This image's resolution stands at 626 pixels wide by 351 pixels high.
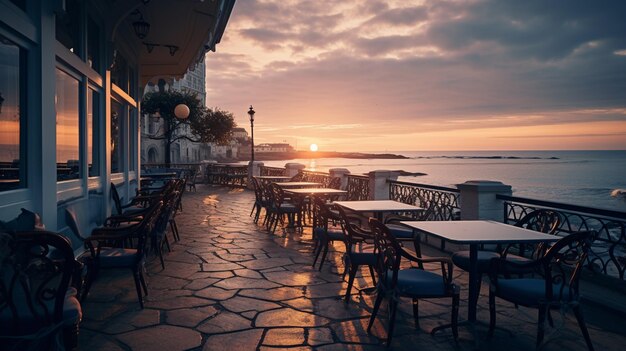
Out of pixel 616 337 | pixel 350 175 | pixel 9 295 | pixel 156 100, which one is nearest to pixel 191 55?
A: pixel 350 175

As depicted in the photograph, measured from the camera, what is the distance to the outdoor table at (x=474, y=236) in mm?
3207

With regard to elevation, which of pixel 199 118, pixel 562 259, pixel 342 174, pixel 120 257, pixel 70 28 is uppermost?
pixel 199 118

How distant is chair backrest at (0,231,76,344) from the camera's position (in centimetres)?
212

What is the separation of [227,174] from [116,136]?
11413 mm

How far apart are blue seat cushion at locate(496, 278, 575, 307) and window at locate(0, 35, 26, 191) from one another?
12.9 feet

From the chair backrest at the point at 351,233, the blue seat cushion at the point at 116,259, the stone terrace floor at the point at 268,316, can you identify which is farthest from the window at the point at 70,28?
the chair backrest at the point at 351,233

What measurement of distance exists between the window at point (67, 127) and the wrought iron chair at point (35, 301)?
9.02ft

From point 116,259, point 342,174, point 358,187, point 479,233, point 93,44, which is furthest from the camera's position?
point 342,174

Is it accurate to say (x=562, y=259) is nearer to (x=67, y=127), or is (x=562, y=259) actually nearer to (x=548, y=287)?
(x=548, y=287)

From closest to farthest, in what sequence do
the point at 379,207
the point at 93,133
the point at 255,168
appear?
the point at 379,207
the point at 93,133
the point at 255,168

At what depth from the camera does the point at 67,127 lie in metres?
5.23

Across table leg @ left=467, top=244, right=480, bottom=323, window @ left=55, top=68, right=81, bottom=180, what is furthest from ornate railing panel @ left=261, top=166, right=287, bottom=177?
table leg @ left=467, top=244, right=480, bottom=323

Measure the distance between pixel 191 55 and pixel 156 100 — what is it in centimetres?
1639

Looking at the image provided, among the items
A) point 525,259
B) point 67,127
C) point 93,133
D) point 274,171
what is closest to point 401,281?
point 525,259
